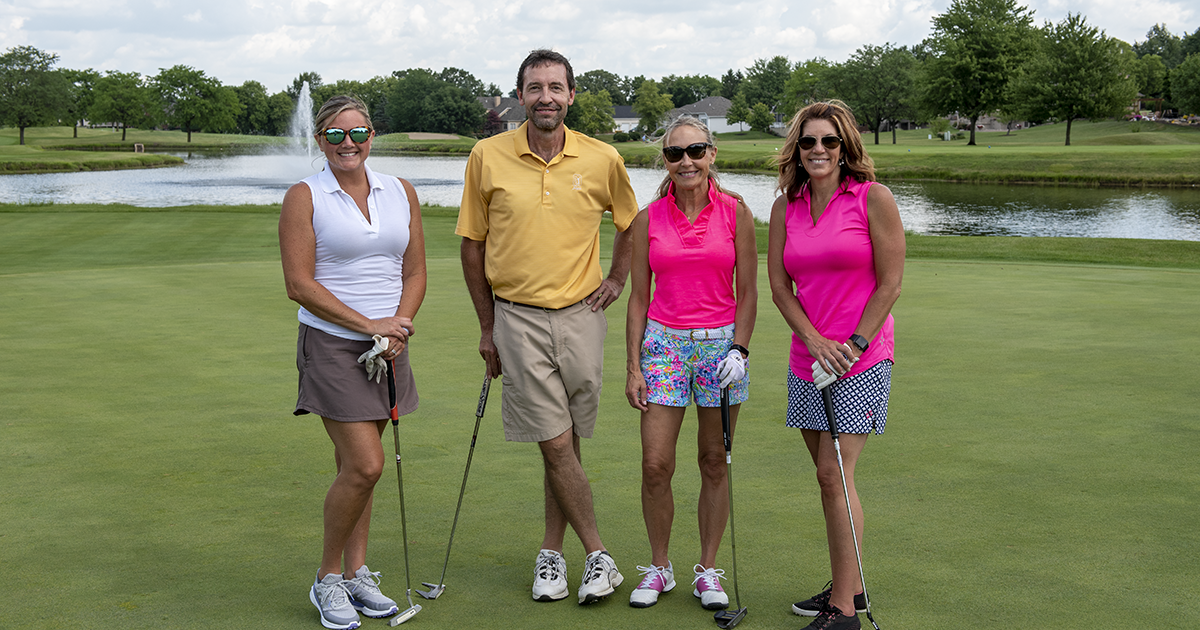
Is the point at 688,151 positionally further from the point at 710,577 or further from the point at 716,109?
the point at 716,109

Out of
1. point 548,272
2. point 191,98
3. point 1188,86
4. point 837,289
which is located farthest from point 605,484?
A: point 191,98

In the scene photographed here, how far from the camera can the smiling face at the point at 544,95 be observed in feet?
12.0

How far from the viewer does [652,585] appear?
350cm

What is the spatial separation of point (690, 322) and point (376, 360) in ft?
3.68

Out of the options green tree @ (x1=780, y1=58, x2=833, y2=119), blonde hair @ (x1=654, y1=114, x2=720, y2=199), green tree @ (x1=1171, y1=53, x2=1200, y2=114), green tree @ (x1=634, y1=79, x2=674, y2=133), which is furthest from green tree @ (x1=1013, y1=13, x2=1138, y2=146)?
blonde hair @ (x1=654, y1=114, x2=720, y2=199)

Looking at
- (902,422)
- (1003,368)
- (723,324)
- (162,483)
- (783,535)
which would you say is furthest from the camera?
(1003,368)

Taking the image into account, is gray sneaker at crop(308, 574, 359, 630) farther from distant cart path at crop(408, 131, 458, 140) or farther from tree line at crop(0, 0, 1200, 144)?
distant cart path at crop(408, 131, 458, 140)

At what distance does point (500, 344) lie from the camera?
12.3 ft

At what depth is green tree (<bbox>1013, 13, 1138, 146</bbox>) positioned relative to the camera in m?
57.9

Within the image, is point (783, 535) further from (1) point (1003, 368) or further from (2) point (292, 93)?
(2) point (292, 93)

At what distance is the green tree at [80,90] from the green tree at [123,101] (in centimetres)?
184

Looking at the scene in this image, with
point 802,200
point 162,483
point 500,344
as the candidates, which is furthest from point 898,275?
point 162,483

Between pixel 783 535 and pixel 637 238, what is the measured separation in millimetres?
1323

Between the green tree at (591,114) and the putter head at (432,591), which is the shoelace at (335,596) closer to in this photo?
the putter head at (432,591)
